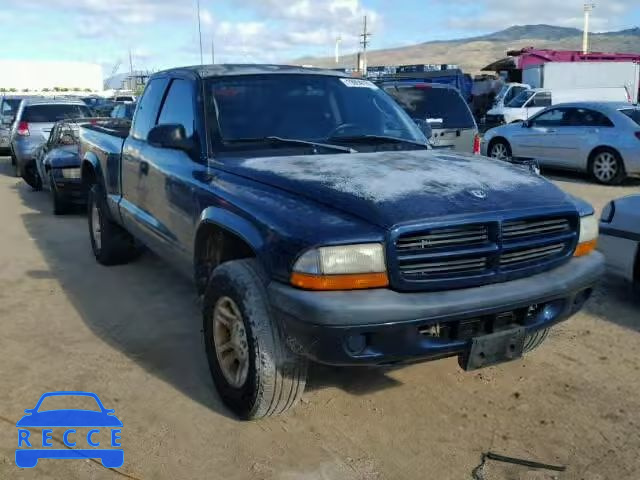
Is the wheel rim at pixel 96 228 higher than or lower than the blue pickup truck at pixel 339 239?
lower

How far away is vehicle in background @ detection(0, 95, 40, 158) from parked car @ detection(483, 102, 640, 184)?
12883 millimetres

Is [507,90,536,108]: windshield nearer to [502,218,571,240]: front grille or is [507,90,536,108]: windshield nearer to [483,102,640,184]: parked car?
[483,102,640,184]: parked car

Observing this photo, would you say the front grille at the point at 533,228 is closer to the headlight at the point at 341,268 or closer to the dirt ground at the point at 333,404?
the headlight at the point at 341,268

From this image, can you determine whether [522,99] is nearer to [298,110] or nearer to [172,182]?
[298,110]

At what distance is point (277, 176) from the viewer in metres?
3.42

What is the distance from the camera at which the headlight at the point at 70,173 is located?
940 cm

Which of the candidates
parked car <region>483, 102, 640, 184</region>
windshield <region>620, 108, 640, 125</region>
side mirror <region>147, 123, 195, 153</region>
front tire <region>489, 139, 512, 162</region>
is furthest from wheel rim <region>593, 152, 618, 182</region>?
side mirror <region>147, 123, 195, 153</region>

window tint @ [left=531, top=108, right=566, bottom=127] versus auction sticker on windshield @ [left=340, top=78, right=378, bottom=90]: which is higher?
auction sticker on windshield @ [left=340, top=78, right=378, bottom=90]

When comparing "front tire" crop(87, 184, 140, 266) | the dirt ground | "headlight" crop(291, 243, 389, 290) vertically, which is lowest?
the dirt ground

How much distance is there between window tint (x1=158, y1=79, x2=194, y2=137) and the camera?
4348 mm

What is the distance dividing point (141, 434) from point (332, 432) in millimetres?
985

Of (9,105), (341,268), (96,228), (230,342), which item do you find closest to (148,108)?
(96,228)

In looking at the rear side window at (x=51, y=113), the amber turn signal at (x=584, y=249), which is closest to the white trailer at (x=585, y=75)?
the rear side window at (x=51, y=113)

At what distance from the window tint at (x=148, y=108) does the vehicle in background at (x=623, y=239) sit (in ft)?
11.9
